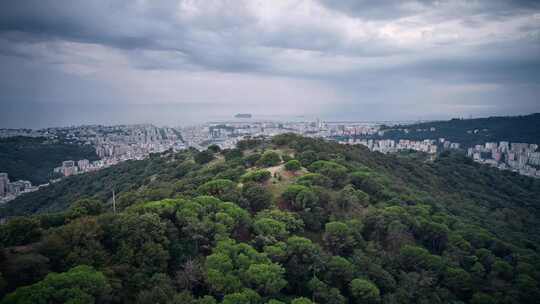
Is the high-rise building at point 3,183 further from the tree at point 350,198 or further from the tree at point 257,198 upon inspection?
the tree at point 350,198

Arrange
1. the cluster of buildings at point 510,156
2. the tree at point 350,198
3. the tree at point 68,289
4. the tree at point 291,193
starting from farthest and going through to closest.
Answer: the cluster of buildings at point 510,156 < the tree at point 350,198 < the tree at point 291,193 < the tree at point 68,289

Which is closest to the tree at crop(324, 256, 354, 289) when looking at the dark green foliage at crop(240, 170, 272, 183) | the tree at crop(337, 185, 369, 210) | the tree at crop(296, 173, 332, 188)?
the tree at crop(337, 185, 369, 210)

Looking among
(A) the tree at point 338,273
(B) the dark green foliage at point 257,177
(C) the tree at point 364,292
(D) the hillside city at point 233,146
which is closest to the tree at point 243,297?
(A) the tree at point 338,273

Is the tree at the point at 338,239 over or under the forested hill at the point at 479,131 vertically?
under

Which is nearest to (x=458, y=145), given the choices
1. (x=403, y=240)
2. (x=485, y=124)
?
(x=485, y=124)

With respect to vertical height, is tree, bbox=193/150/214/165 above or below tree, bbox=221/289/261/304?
above

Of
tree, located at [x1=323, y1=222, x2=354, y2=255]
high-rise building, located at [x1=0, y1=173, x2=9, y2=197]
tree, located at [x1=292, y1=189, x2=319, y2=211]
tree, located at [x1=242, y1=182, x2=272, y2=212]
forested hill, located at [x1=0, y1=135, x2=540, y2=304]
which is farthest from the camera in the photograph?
high-rise building, located at [x1=0, y1=173, x2=9, y2=197]

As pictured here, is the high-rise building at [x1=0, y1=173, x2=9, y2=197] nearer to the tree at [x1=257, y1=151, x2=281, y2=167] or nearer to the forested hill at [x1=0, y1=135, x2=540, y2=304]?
the forested hill at [x1=0, y1=135, x2=540, y2=304]

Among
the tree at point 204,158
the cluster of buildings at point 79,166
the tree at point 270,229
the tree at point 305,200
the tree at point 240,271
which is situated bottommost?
the cluster of buildings at point 79,166
